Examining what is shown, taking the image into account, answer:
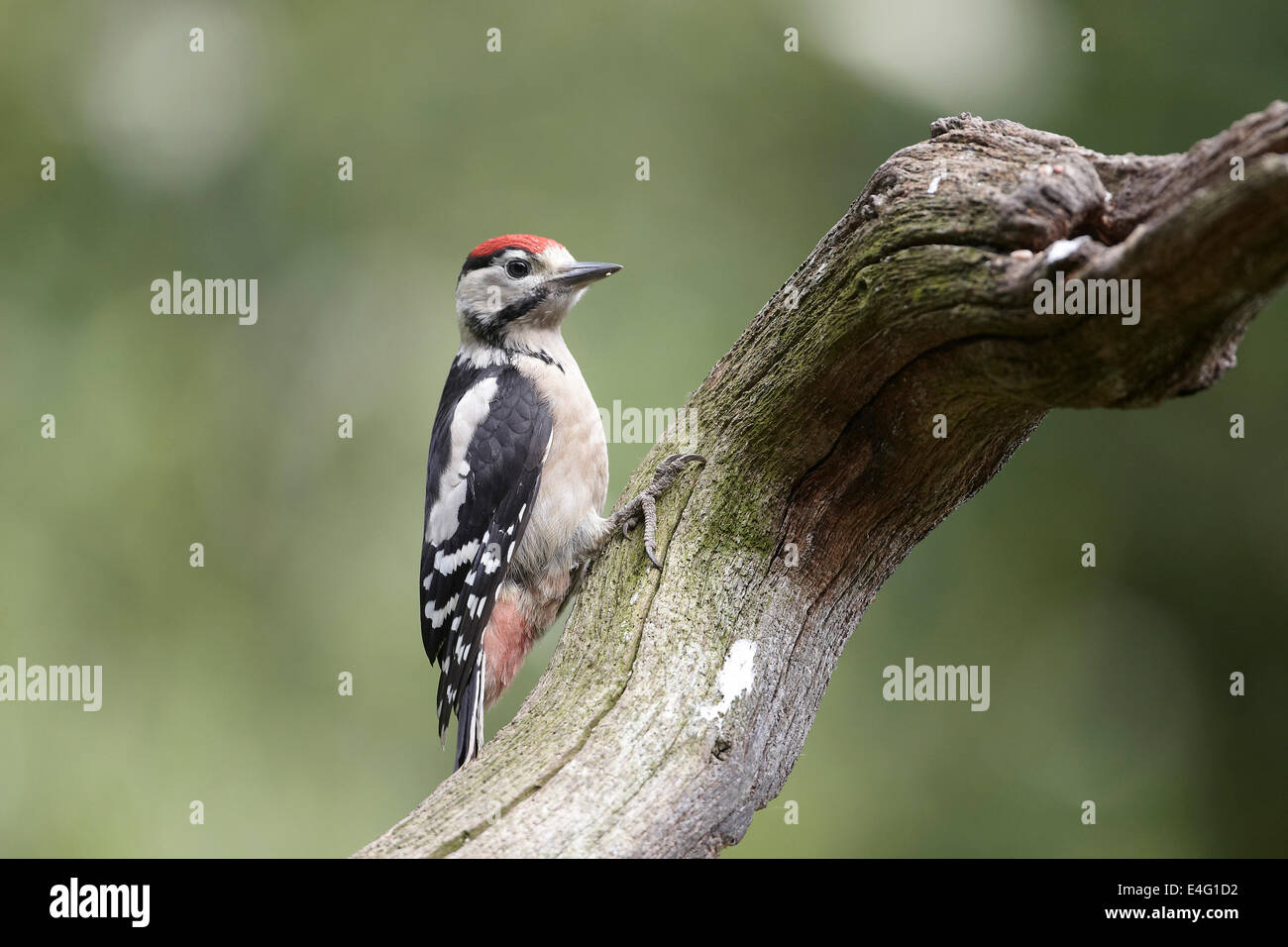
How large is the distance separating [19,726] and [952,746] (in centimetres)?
412

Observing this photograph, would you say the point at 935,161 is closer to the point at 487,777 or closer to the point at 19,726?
the point at 487,777

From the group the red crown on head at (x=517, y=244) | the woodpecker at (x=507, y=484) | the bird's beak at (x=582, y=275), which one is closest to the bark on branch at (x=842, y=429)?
the woodpecker at (x=507, y=484)

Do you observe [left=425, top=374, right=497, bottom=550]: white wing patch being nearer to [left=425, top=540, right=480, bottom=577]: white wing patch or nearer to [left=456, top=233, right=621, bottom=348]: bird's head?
[left=425, top=540, right=480, bottom=577]: white wing patch

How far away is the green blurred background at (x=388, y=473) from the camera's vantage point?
4.88m

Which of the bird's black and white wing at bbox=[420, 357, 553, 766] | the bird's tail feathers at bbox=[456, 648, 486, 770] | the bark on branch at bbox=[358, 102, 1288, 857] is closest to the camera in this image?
the bark on branch at bbox=[358, 102, 1288, 857]

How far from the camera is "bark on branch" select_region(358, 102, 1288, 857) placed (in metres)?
1.62

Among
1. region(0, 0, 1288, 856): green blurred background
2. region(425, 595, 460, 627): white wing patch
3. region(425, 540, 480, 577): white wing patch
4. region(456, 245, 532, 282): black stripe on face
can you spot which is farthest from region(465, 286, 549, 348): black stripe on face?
region(0, 0, 1288, 856): green blurred background

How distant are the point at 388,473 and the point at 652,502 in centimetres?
288

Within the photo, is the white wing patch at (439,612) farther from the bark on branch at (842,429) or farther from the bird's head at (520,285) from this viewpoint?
the bird's head at (520,285)

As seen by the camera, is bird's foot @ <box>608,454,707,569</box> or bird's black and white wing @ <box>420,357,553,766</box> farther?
bird's black and white wing @ <box>420,357,553,766</box>

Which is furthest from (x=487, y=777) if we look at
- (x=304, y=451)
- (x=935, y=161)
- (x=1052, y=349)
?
(x=304, y=451)

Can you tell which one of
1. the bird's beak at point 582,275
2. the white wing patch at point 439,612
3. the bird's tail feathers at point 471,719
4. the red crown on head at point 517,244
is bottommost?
the bird's tail feathers at point 471,719

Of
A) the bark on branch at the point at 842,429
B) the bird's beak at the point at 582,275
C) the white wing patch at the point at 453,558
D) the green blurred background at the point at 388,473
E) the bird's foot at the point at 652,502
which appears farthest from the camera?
the green blurred background at the point at 388,473
